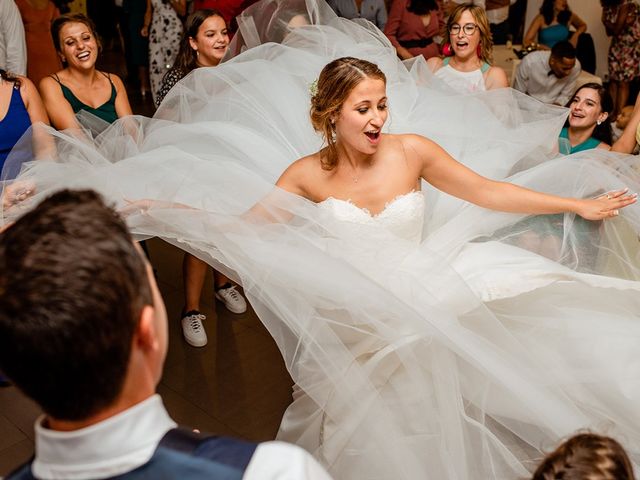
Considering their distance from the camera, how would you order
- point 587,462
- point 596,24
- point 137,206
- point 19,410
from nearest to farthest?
point 587,462
point 137,206
point 19,410
point 596,24

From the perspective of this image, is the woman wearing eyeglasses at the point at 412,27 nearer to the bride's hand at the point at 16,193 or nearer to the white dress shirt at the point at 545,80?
the white dress shirt at the point at 545,80

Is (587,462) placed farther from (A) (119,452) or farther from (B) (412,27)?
(B) (412,27)

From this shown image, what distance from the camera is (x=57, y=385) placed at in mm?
829

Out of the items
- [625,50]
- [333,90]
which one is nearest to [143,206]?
[333,90]

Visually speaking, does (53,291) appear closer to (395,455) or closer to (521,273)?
(395,455)

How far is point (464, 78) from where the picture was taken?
12.9 ft

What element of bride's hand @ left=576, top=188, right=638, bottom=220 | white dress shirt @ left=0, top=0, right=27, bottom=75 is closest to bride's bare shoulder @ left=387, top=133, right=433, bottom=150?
bride's hand @ left=576, top=188, right=638, bottom=220

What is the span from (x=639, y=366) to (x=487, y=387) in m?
0.43

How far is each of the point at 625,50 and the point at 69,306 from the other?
21.7 ft

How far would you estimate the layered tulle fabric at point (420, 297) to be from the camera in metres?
1.88

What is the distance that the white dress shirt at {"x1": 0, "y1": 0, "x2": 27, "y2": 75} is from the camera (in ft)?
13.0

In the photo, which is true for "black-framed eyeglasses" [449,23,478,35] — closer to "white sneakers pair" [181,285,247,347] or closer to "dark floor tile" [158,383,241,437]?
"white sneakers pair" [181,285,247,347]

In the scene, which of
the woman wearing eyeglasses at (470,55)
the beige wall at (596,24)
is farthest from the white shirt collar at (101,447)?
the beige wall at (596,24)

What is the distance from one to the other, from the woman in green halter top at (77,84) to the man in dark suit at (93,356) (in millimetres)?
2478
